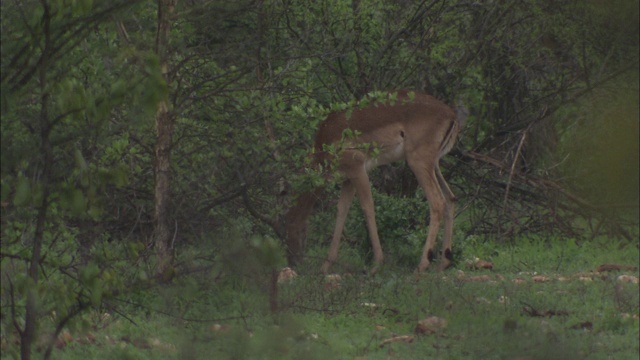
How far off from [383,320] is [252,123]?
181 centimetres

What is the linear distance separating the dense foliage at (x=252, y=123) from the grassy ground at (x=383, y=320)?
0.37 m

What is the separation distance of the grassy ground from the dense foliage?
37 centimetres

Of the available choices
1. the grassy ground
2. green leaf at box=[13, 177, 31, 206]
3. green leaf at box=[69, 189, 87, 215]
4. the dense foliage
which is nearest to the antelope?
the dense foliage

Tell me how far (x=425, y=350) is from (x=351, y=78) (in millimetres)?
5102

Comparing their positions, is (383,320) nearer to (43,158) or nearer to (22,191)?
(43,158)

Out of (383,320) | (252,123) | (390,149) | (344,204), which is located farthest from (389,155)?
(383,320)

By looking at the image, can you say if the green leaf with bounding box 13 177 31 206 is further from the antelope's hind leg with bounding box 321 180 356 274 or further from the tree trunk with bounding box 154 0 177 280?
the antelope's hind leg with bounding box 321 180 356 274

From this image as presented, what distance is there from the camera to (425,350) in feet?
20.7

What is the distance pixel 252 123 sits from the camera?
7.85 metres

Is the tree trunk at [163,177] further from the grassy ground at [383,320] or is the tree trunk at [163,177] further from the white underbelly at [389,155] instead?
the white underbelly at [389,155]

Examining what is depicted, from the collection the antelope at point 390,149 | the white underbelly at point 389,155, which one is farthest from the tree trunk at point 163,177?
the white underbelly at point 389,155

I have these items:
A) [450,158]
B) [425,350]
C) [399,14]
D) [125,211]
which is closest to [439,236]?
[450,158]

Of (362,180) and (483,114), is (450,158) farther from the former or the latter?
(362,180)

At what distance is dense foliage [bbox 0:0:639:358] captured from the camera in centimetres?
344
